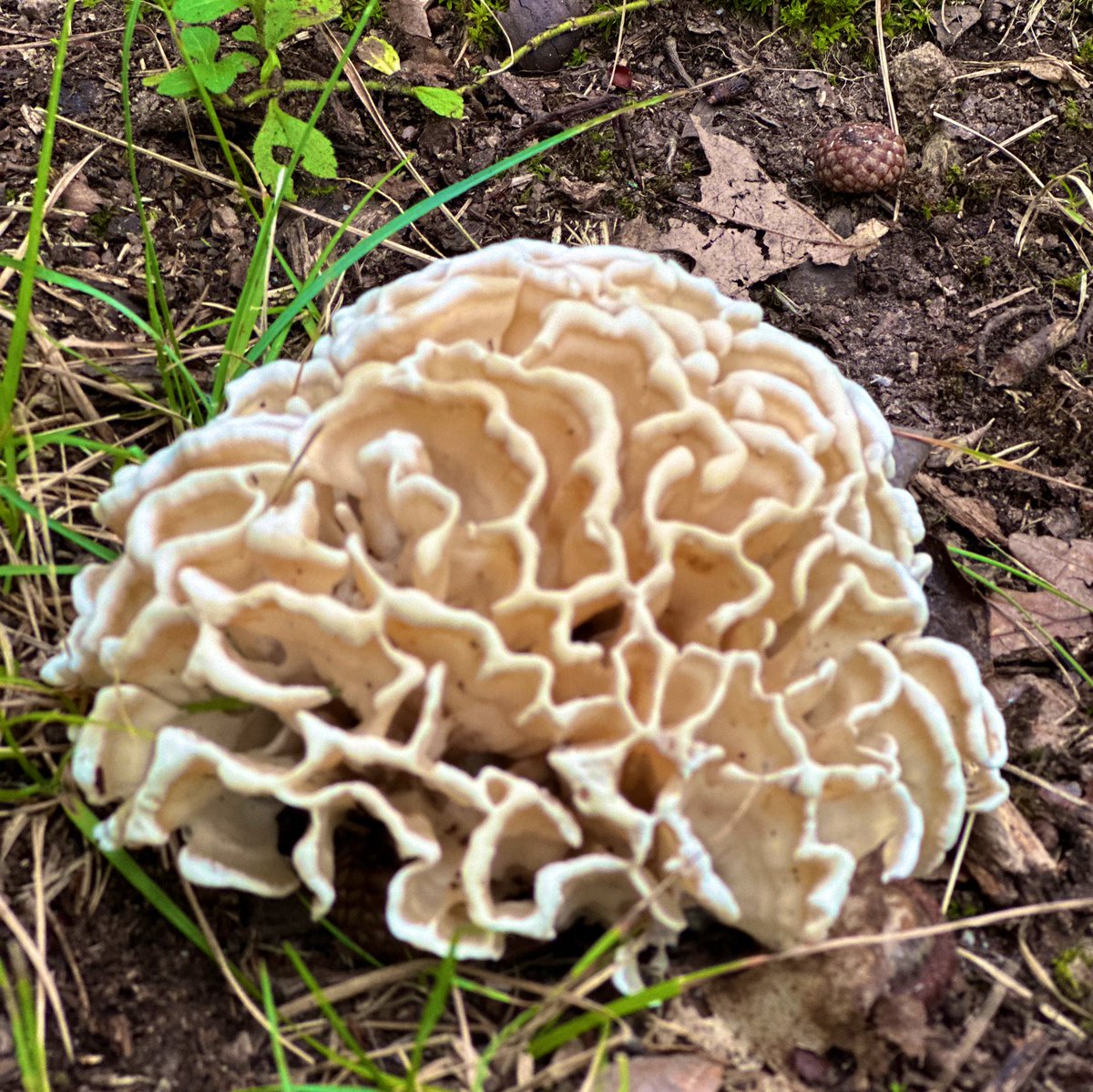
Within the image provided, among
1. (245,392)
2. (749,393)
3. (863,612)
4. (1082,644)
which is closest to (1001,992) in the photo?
(863,612)

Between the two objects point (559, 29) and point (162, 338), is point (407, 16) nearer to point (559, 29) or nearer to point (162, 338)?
point (559, 29)

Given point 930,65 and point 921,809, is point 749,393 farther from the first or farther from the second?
point 930,65

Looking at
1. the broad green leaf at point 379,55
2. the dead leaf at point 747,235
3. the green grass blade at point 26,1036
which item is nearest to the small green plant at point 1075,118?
the dead leaf at point 747,235

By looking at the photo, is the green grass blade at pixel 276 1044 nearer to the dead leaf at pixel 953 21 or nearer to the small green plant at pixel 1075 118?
the small green plant at pixel 1075 118

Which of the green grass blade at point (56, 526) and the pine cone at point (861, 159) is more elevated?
the pine cone at point (861, 159)

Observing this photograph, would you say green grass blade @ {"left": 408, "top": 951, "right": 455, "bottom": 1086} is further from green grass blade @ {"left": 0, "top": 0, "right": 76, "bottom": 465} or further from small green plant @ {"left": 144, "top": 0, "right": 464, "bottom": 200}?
small green plant @ {"left": 144, "top": 0, "right": 464, "bottom": 200}
